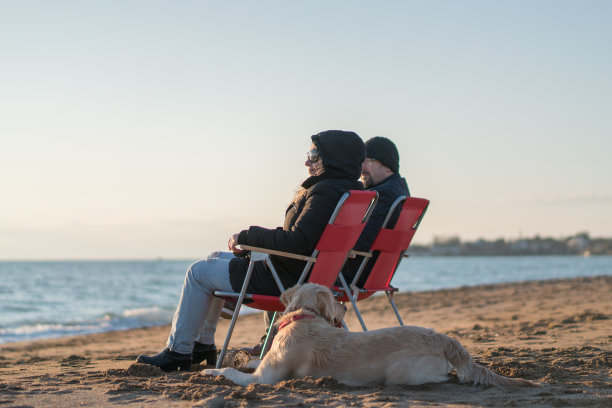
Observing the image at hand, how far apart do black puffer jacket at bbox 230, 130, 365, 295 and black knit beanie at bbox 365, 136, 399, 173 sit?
1.02 metres

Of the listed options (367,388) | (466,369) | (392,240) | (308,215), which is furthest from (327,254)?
(466,369)

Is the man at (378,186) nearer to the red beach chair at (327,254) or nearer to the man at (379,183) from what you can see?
the man at (379,183)

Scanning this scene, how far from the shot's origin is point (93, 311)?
17.3 metres

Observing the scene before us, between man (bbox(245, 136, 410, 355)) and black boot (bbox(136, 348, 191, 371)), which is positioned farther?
man (bbox(245, 136, 410, 355))

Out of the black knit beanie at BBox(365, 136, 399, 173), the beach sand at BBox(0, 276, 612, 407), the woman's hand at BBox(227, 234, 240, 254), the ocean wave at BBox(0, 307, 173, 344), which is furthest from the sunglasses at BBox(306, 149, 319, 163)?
the ocean wave at BBox(0, 307, 173, 344)

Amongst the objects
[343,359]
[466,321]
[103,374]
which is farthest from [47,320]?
[343,359]

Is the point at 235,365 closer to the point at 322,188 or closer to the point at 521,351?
the point at 322,188

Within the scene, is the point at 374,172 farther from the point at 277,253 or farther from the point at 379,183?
the point at 277,253

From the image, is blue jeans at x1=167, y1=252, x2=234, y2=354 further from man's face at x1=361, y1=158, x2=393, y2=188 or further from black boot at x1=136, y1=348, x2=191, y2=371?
man's face at x1=361, y1=158, x2=393, y2=188

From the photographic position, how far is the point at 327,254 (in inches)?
174

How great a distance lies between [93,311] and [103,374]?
13.7 metres

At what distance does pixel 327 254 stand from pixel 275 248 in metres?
0.38

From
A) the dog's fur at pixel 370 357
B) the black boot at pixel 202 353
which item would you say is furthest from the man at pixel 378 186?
the dog's fur at pixel 370 357

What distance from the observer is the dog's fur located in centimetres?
359
